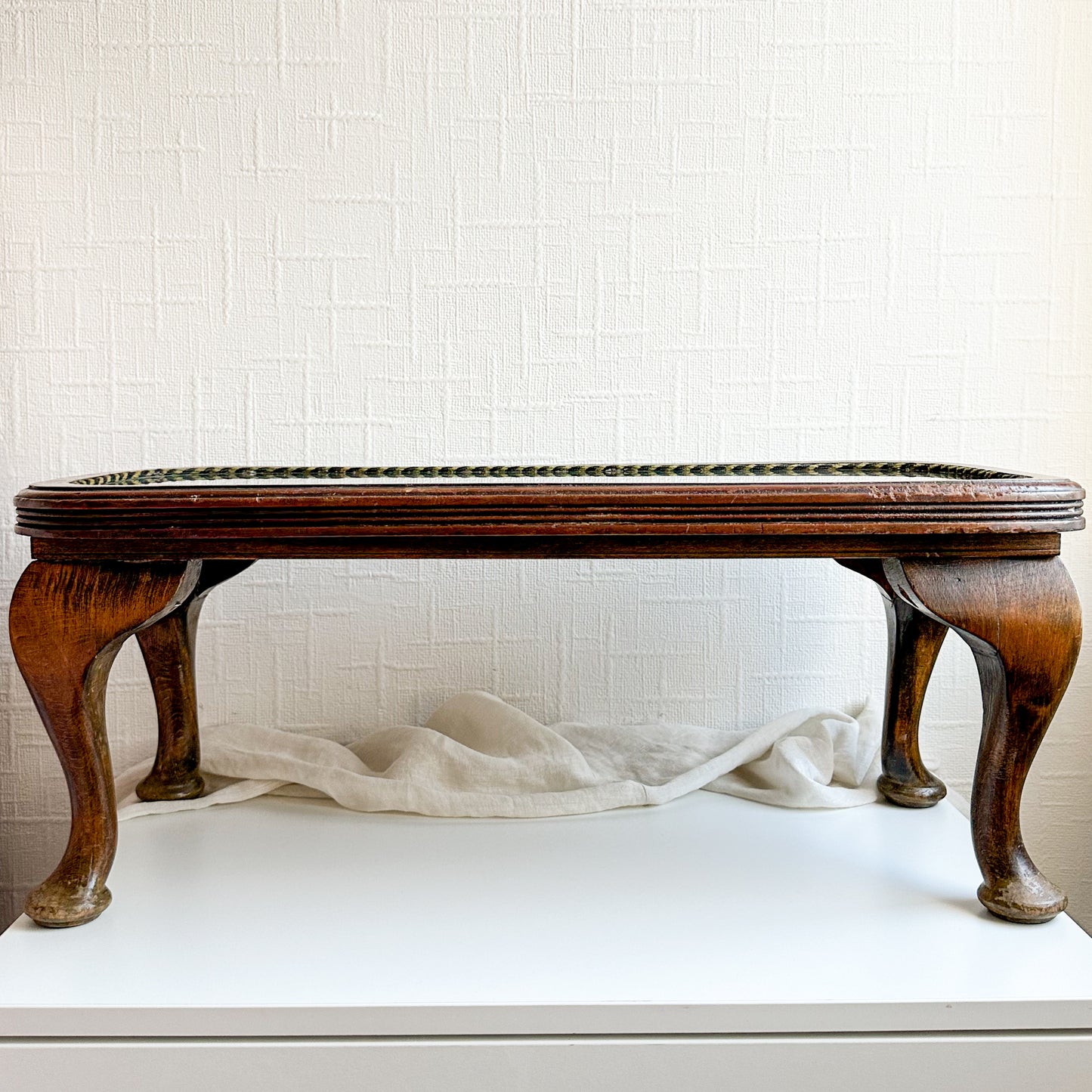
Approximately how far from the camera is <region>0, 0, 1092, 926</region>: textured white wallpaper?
3.00 ft

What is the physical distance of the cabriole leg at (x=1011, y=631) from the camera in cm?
61

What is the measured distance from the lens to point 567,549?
2.01ft

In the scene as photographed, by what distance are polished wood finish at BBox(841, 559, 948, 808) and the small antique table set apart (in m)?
0.20

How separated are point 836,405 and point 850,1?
1.18ft

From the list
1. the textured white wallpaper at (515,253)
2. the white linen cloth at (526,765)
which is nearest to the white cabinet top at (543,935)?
the white linen cloth at (526,765)

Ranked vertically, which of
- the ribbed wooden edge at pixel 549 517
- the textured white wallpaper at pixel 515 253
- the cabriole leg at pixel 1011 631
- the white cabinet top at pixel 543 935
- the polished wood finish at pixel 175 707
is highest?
the textured white wallpaper at pixel 515 253

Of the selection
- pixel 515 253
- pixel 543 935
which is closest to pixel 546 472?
pixel 515 253

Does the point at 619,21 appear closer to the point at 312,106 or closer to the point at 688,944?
the point at 312,106

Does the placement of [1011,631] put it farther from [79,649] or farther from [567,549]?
[79,649]

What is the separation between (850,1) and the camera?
35.9 inches

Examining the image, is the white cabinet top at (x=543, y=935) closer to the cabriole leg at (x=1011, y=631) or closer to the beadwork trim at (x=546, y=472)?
the cabriole leg at (x=1011, y=631)

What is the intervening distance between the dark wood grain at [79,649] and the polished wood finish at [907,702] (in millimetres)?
576

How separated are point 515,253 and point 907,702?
53 cm

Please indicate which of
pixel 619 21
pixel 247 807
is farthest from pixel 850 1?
pixel 247 807
